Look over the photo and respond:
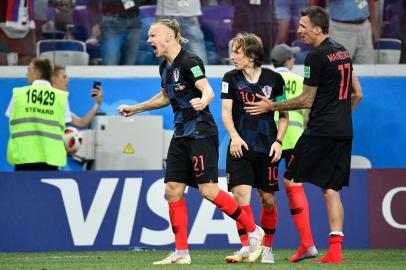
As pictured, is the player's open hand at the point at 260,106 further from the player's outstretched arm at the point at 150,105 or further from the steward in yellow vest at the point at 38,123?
the steward in yellow vest at the point at 38,123

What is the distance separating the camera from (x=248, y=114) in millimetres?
8531

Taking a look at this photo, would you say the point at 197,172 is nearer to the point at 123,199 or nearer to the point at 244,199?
the point at 244,199

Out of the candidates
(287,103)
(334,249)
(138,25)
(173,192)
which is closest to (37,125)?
(138,25)

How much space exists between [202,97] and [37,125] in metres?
3.93

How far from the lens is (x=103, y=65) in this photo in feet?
46.0

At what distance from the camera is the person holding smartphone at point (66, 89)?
12734 millimetres

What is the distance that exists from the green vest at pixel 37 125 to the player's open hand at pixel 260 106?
363 cm

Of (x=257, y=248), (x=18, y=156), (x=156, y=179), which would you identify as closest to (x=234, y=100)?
(x=257, y=248)

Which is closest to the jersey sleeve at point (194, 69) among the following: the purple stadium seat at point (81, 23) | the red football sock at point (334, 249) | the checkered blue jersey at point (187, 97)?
the checkered blue jersey at point (187, 97)

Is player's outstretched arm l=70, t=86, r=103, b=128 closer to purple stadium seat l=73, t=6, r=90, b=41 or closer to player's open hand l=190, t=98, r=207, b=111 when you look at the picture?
purple stadium seat l=73, t=6, r=90, b=41

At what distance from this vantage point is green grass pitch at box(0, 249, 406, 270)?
8.15 m

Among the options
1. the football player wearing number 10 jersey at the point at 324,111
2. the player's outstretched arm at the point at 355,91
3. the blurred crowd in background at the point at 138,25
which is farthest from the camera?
the blurred crowd in background at the point at 138,25

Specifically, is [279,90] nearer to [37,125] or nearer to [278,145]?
[278,145]

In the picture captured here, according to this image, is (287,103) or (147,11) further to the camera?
(147,11)
